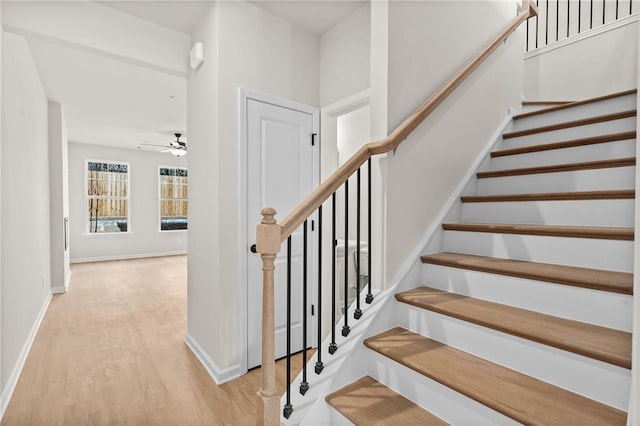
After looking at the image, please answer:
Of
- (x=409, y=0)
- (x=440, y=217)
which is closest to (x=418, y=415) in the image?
(x=440, y=217)

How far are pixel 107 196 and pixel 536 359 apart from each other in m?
8.71

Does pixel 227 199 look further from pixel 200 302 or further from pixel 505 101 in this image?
pixel 505 101

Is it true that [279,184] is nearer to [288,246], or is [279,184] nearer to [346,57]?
[346,57]

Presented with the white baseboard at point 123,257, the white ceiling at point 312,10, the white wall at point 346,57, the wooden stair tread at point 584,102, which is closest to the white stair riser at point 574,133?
the wooden stair tread at point 584,102

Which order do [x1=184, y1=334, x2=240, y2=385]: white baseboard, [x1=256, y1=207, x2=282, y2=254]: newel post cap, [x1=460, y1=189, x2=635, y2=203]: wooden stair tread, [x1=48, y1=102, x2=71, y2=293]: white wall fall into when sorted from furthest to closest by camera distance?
[x1=48, y1=102, x2=71, y2=293]: white wall
[x1=184, y1=334, x2=240, y2=385]: white baseboard
[x1=460, y1=189, x2=635, y2=203]: wooden stair tread
[x1=256, y1=207, x2=282, y2=254]: newel post cap

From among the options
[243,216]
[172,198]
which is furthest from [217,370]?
[172,198]

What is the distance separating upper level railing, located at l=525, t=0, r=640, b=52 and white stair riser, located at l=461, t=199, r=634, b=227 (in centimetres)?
290

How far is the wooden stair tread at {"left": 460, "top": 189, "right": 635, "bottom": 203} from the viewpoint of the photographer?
162 cm

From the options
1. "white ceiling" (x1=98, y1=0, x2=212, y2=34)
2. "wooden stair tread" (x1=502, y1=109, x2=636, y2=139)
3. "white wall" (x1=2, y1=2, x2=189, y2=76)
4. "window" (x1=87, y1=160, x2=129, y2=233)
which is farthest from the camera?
"window" (x1=87, y1=160, x2=129, y2=233)

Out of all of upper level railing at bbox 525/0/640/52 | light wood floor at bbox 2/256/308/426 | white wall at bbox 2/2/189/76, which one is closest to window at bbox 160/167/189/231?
light wood floor at bbox 2/256/308/426

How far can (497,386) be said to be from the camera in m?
1.21

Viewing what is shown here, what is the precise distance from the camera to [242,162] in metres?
2.45

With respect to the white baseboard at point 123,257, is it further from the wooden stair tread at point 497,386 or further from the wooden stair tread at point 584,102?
the wooden stair tread at point 584,102

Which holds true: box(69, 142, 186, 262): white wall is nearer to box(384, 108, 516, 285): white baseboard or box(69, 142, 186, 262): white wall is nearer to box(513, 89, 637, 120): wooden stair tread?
box(384, 108, 516, 285): white baseboard
